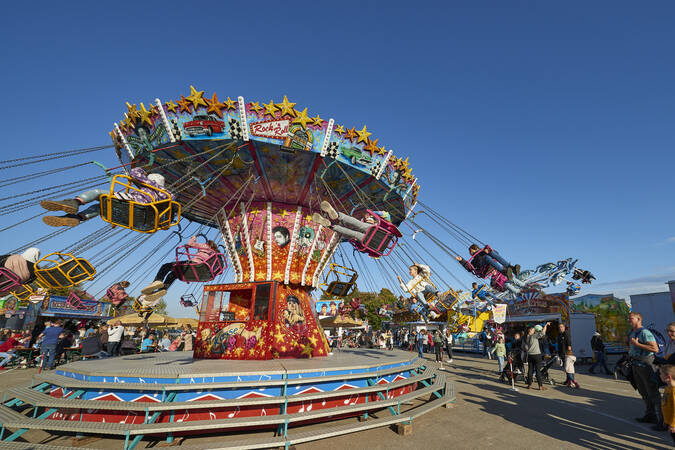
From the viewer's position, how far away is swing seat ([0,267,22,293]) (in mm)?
5794

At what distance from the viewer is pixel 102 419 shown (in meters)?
5.38

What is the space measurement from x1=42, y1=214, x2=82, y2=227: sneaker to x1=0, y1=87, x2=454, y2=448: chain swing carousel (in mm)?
781

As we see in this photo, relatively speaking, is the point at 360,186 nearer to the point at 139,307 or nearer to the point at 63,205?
the point at 63,205

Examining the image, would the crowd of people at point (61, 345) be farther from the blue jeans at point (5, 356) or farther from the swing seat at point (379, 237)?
the swing seat at point (379, 237)

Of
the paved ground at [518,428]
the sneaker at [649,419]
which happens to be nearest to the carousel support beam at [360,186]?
the paved ground at [518,428]

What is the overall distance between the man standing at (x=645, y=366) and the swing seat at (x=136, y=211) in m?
8.91

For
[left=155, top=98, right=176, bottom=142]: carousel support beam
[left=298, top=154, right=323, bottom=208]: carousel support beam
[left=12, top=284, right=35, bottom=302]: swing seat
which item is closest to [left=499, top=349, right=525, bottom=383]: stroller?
[left=298, top=154, right=323, bottom=208]: carousel support beam

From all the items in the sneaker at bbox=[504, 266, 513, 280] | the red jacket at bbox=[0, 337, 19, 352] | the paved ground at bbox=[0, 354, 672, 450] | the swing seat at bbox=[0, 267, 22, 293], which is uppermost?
the sneaker at bbox=[504, 266, 513, 280]

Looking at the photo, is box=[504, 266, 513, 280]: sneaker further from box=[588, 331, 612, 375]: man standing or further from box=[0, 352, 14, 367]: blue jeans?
box=[0, 352, 14, 367]: blue jeans

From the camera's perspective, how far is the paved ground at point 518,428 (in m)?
4.95

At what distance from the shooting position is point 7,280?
5832mm

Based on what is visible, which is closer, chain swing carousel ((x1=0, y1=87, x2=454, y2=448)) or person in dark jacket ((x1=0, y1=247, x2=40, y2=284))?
chain swing carousel ((x1=0, y1=87, x2=454, y2=448))

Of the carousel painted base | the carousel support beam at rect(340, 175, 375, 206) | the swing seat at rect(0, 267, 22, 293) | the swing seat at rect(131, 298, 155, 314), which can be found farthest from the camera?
the carousel support beam at rect(340, 175, 375, 206)

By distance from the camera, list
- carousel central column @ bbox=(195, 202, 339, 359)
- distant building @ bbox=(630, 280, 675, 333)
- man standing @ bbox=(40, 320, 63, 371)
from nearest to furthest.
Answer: carousel central column @ bbox=(195, 202, 339, 359)
man standing @ bbox=(40, 320, 63, 371)
distant building @ bbox=(630, 280, 675, 333)
